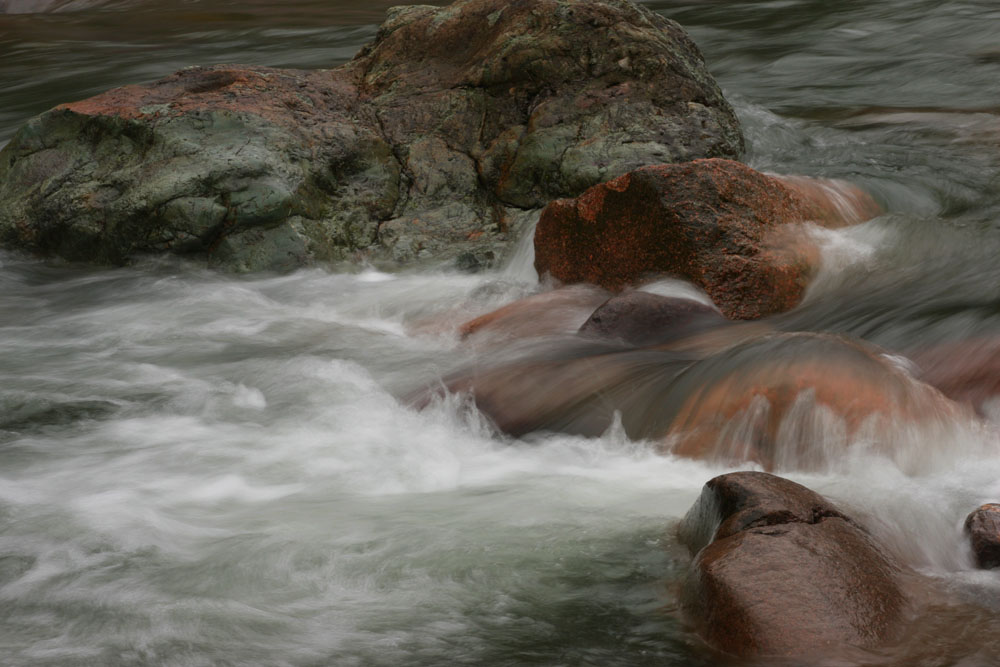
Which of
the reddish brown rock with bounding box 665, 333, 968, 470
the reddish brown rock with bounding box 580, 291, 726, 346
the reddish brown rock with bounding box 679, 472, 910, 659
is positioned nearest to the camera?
the reddish brown rock with bounding box 679, 472, 910, 659

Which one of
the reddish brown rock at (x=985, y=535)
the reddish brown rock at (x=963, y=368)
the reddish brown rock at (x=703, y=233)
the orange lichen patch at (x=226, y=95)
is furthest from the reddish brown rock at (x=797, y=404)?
the orange lichen patch at (x=226, y=95)

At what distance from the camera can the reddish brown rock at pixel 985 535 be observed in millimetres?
3279

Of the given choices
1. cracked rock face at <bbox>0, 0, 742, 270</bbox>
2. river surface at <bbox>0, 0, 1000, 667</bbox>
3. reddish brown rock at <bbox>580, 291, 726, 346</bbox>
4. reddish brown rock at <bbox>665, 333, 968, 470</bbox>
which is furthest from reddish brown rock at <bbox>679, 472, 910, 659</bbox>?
cracked rock face at <bbox>0, 0, 742, 270</bbox>

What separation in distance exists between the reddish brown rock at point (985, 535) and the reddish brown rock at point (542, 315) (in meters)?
2.43

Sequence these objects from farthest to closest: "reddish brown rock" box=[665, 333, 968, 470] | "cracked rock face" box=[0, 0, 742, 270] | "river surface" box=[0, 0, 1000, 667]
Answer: "cracked rock face" box=[0, 0, 742, 270] < "reddish brown rock" box=[665, 333, 968, 470] < "river surface" box=[0, 0, 1000, 667]

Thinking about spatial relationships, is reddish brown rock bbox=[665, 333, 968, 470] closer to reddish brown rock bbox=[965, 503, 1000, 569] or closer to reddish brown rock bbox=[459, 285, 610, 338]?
reddish brown rock bbox=[965, 503, 1000, 569]

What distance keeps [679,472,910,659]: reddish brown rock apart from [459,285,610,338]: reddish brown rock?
7.36 ft

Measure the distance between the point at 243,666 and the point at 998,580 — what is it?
2174 millimetres

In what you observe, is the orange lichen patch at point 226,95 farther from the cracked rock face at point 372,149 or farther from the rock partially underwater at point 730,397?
the rock partially underwater at point 730,397

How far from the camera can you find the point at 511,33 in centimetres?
759

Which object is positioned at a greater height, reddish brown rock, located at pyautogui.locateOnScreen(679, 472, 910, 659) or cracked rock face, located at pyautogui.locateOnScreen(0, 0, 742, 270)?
cracked rock face, located at pyautogui.locateOnScreen(0, 0, 742, 270)

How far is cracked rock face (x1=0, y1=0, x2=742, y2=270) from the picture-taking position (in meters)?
6.82

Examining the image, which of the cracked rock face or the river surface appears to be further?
the cracked rock face

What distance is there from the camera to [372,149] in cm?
734
